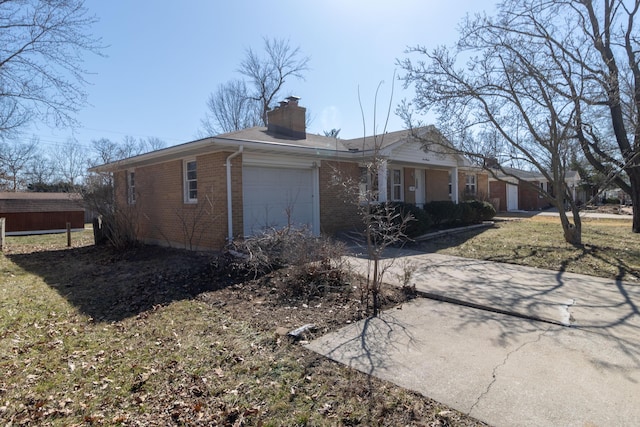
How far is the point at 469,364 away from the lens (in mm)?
3844

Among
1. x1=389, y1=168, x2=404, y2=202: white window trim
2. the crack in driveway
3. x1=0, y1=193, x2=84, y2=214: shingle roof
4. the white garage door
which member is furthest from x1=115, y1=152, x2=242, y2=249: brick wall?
x1=0, y1=193, x2=84, y2=214: shingle roof

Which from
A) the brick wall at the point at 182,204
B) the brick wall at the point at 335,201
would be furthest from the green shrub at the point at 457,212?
the brick wall at the point at 182,204

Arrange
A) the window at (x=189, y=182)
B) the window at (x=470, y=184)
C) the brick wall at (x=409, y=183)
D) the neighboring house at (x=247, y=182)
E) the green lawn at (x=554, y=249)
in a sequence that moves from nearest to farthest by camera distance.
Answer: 1. the green lawn at (x=554, y=249)
2. the neighboring house at (x=247, y=182)
3. the window at (x=189, y=182)
4. the brick wall at (x=409, y=183)
5. the window at (x=470, y=184)

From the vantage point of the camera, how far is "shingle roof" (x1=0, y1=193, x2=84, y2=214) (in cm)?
2092

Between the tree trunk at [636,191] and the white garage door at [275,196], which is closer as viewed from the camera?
the white garage door at [275,196]

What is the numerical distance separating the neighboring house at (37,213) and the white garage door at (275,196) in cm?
1427

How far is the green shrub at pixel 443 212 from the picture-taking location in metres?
15.3

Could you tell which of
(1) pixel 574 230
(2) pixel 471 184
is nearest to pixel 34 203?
(2) pixel 471 184

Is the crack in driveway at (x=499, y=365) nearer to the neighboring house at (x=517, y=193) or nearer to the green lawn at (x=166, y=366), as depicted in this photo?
the green lawn at (x=166, y=366)

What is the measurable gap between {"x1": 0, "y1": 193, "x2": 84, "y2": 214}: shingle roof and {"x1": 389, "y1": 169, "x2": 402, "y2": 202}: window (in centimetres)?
1644

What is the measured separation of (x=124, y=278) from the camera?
8.31m

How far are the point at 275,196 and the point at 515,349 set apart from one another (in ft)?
26.9

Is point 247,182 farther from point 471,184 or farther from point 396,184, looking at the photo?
point 471,184

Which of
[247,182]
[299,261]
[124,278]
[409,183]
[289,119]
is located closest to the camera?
[299,261]
